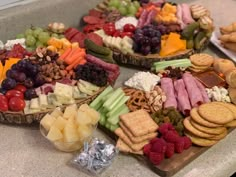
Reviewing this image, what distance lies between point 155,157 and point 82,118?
0.59 feet

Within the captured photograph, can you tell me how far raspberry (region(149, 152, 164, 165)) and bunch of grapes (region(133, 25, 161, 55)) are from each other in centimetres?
41

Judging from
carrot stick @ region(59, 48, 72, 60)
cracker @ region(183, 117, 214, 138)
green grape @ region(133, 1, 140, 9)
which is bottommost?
cracker @ region(183, 117, 214, 138)

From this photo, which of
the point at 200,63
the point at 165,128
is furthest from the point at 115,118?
the point at 200,63

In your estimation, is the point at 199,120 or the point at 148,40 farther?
the point at 148,40

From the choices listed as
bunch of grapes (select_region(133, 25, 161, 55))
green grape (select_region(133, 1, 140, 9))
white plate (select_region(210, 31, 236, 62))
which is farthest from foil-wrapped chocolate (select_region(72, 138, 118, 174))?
green grape (select_region(133, 1, 140, 9))

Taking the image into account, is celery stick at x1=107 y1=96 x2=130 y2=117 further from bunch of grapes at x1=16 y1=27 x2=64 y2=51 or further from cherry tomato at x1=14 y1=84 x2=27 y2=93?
bunch of grapes at x1=16 y1=27 x2=64 y2=51

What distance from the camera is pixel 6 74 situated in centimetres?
118

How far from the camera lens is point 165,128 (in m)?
1.04

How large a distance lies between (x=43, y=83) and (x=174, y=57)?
0.39 m

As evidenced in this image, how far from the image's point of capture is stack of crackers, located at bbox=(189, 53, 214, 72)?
1289 millimetres

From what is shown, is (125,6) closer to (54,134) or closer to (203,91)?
(203,91)

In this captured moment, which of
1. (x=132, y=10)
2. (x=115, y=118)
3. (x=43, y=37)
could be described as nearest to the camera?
(x=115, y=118)

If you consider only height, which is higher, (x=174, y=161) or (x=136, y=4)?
(x=136, y=4)

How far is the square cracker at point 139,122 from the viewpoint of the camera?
1.03 meters
